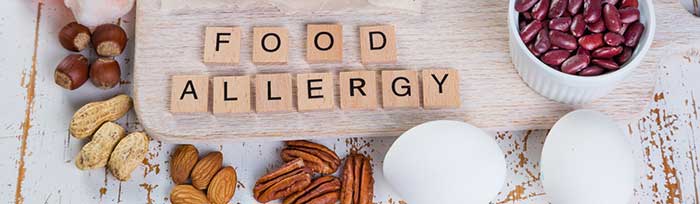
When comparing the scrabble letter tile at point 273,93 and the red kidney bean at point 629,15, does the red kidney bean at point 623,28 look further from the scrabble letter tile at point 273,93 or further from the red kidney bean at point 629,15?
the scrabble letter tile at point 273,93

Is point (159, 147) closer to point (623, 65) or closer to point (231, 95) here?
point (231, 95)

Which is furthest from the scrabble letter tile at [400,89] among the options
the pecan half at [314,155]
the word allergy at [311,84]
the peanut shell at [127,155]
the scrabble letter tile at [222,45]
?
the peanut shell at [127,155]

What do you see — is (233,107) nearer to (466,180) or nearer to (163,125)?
(163,125)

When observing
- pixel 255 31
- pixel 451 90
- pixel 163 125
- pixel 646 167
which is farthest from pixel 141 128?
pixel 646 167

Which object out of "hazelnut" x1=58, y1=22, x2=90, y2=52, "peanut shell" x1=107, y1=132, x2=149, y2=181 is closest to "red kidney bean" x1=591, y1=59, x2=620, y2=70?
"peanut shell" x1=107, y1=132, x2=149, y2=181

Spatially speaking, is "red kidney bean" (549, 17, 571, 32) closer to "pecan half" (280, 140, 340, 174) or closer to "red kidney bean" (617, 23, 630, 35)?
"red kidney bean" (617, 23, 630, 35)

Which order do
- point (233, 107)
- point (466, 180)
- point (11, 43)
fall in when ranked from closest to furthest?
1. point (466, 180)
2. point (233, 107)
3. point (11, 43)

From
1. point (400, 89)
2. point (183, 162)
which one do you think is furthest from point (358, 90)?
point (183, 162)
